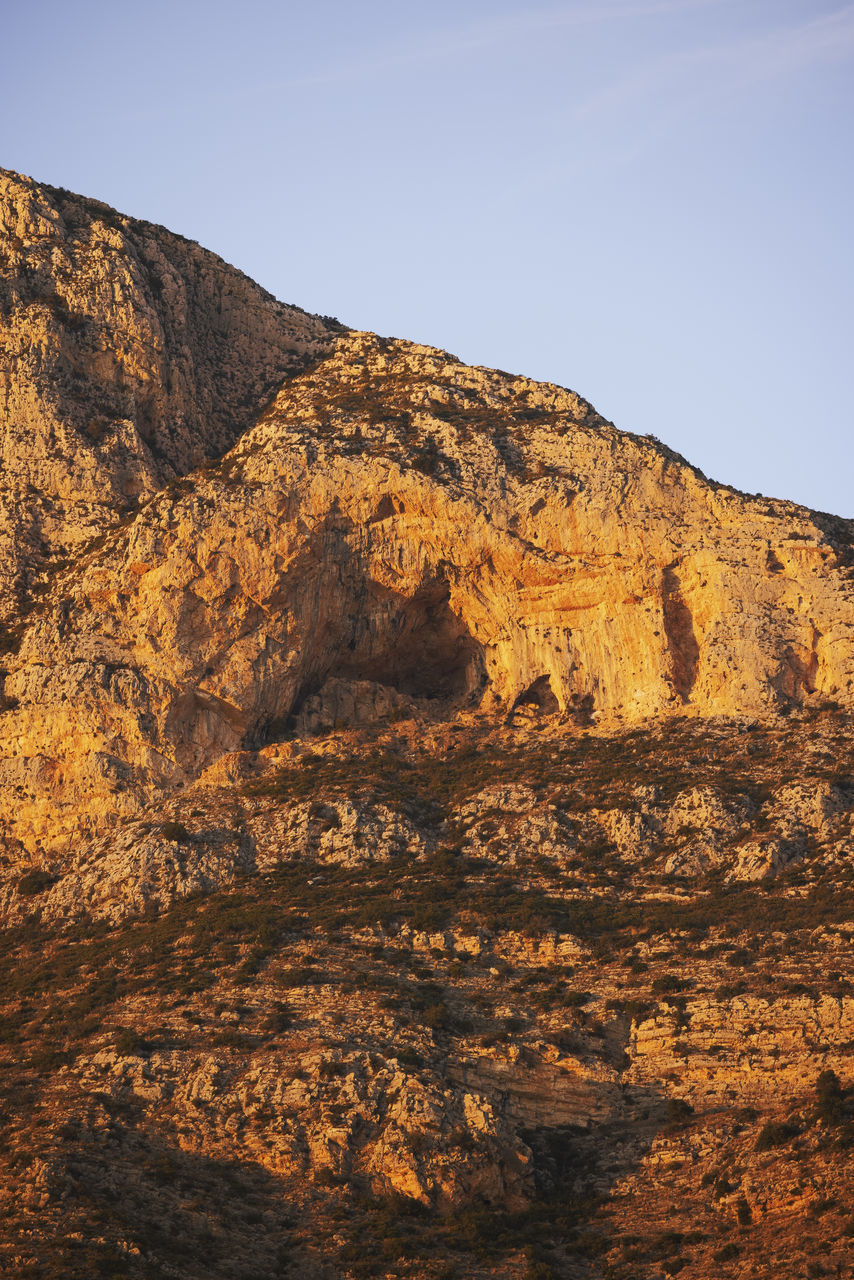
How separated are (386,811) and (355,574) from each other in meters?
12.5

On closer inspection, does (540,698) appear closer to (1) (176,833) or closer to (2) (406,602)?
(2) (406,602)

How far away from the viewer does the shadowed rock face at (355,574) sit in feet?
220

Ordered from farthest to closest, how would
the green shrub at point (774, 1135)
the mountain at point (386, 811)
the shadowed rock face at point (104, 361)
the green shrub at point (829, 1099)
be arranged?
the shadowed rock face at point (104, 361) → the mountain at point (386, 811) → the green shrub at point (774, 1135) → the green shrub at point (829, 1099)

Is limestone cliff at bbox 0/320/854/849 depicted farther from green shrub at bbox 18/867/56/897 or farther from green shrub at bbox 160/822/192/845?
green shrub at bbox 160/822/192/845

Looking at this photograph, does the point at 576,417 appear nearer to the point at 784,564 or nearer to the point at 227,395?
the point at 784,564

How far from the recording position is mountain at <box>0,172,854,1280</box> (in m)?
45.2

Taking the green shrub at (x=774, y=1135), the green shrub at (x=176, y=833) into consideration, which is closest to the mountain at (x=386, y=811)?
the green shrub at (x=774, y=1135)

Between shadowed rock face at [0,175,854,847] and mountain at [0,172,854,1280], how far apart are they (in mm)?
193

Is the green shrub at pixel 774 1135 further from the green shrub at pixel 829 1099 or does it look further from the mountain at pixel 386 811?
the green shrub at pixel 829 1099

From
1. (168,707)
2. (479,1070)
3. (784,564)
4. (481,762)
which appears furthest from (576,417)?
(479,1070)

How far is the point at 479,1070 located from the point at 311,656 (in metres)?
26.0

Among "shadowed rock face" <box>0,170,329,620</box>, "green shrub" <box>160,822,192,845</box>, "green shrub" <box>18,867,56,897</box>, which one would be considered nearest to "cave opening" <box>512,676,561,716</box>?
"green shrub" <box>160,822,192,845</box>

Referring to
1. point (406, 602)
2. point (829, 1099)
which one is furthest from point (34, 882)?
point (829, 1099)

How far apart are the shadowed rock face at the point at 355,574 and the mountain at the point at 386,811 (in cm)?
19
